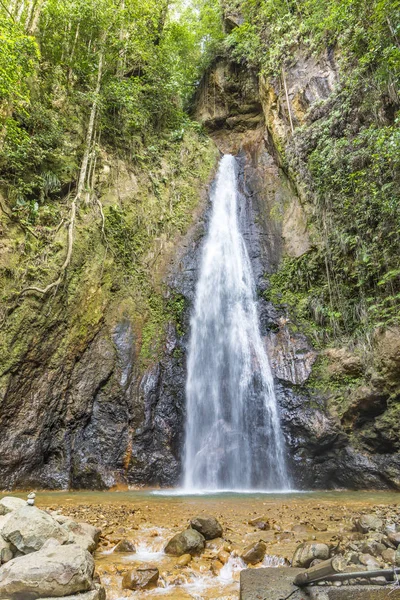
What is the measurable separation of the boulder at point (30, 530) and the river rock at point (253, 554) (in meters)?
1.76

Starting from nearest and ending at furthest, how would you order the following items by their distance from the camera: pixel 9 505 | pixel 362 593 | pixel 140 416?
pixel 362 593 < pixel 9 505 < pixel 140 416

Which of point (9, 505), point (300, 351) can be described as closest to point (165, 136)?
point (300, 351)

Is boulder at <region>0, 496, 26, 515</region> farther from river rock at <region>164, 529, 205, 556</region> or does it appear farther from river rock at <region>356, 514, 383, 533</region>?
river rock at <region>356, 514, 383, 533</region>

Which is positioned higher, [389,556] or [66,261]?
[66,261]

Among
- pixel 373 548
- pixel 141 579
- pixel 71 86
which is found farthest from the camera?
pixel 71 86

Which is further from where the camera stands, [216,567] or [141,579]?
[216,567]

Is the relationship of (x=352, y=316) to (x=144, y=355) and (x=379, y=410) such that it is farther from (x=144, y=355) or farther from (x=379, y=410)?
(x=144, y=355)

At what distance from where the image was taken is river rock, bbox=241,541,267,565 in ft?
11.8

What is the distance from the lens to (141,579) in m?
3.20

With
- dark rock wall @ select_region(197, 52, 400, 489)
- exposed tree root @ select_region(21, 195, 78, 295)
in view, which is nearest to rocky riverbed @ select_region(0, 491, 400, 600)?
dark rock wall @ select_region(197, 52, 400, 489)

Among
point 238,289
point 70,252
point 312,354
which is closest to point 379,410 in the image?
point 312,354

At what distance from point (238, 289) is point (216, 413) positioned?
4233 mm

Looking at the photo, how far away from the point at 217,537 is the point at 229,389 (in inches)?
230

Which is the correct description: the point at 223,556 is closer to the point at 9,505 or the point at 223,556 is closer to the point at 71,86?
the point at 9,505
